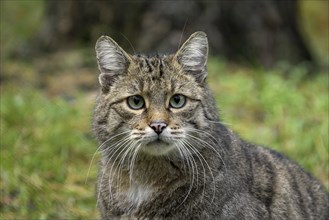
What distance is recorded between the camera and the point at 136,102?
4.07 m

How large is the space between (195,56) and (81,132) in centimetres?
250

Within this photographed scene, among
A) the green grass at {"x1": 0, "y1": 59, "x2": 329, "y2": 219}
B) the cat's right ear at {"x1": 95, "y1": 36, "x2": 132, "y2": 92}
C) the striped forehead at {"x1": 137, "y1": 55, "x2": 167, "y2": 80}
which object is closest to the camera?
the striped forehead at {"x1": 137, "y1": 55, "x2": 167, "y2": 80}

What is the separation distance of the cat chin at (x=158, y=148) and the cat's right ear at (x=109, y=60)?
0.53 m

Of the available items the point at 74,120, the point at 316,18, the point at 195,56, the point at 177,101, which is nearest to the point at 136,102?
the point at 177,101

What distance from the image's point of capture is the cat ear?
14.0ft

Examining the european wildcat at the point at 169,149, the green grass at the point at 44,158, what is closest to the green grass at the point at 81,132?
the green grass at the point at 44,158

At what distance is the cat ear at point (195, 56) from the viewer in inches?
168

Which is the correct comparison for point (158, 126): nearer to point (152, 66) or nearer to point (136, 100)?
point (136, 100)

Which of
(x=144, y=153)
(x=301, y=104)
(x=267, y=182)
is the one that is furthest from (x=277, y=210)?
(x=301, y=104)

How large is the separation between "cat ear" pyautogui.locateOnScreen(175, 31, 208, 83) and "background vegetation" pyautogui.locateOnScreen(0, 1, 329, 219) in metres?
1.63

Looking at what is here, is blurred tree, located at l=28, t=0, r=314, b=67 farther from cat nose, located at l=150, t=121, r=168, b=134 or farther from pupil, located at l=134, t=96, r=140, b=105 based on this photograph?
cat nose, located at l=150, t=121, r=168, b=134

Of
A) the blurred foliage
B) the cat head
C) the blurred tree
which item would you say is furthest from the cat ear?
the blurred foliage

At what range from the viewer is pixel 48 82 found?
8.04 m

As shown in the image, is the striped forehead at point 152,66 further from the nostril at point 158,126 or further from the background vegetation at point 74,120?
the background vegetation at point 74,120
